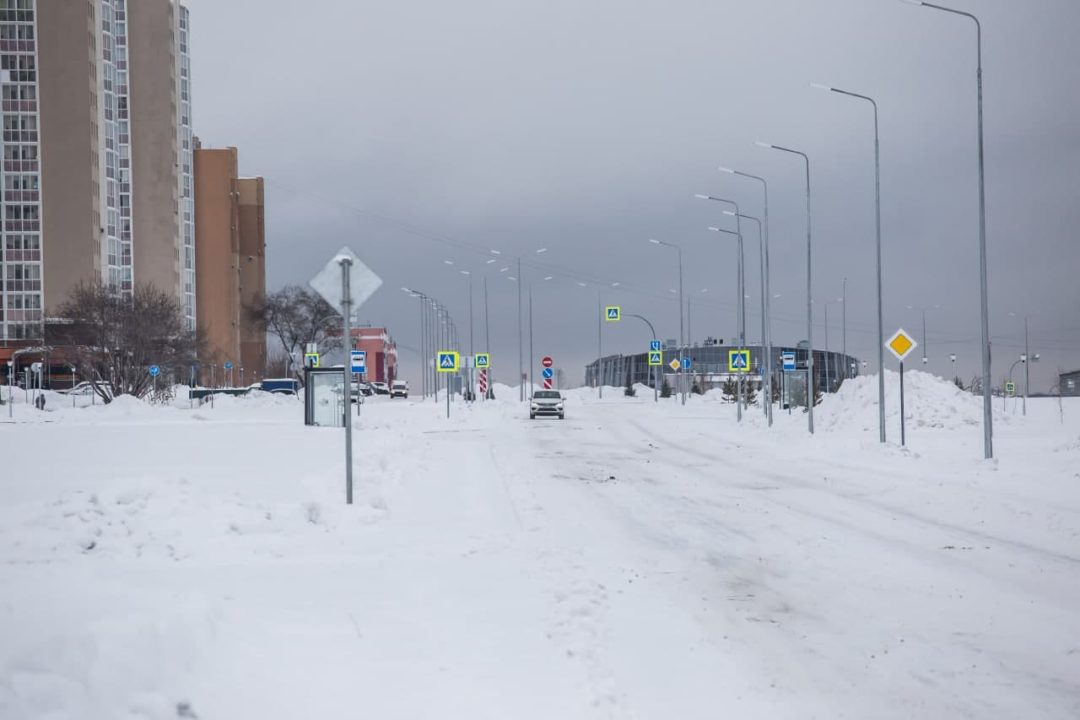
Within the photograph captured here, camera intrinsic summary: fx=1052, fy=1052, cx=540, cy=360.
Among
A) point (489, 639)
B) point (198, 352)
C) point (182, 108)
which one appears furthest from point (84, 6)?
point (489, 639)

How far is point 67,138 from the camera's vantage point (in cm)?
10256

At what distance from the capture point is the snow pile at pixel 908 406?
36438mm

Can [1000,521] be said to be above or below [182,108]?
below

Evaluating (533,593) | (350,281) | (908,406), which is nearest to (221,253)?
(908,406)

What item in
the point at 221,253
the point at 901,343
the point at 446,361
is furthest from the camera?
the point at 221,253

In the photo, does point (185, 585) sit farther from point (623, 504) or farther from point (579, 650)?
point (623, 504)

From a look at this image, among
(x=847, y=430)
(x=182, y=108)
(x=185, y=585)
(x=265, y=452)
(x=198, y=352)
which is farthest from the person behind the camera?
(x=182, y=108)

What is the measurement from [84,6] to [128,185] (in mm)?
20371

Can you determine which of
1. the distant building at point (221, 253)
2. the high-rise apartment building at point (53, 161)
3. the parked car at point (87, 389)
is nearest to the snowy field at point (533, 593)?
the parked car at point (87, 389)

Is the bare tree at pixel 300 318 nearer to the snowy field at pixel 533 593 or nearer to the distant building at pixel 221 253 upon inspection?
the distant building at pixel 221 253

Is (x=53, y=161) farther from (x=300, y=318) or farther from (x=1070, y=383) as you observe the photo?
(x=1070, y=383)

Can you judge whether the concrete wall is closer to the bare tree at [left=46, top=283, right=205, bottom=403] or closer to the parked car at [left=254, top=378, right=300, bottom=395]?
the bare tree at [left=46, top=283, right=205, bottom=403]

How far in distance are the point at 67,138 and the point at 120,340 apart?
47.4 meters

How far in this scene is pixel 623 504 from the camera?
16.1 metres
